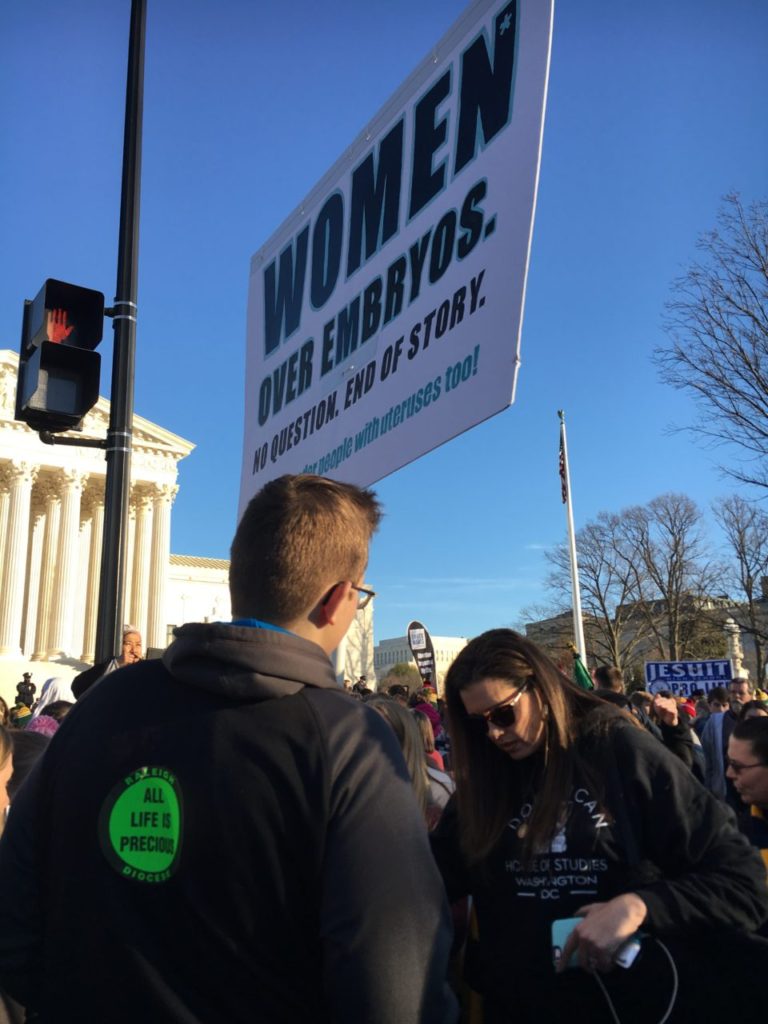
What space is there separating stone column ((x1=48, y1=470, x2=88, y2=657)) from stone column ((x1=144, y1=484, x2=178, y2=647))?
4.44m

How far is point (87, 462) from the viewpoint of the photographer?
160 feet

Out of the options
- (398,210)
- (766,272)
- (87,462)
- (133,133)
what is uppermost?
(87,462)

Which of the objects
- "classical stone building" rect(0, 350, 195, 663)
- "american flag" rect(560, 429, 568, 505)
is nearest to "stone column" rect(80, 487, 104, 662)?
"classical stone building" rect(0, 350, 195, 663)

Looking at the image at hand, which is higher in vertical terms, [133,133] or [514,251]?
[133,133]

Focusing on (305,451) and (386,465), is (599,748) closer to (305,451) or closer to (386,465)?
(386,465)

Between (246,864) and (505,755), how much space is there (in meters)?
1.20

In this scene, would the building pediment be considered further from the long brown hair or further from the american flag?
the long brown hair

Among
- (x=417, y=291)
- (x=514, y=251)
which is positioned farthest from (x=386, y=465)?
(x=514, y=251)

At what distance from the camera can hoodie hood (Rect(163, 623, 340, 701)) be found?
1.42 m

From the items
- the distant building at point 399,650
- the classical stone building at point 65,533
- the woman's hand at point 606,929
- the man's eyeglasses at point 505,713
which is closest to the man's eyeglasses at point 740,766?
the man's eyeglasses at point 505,713

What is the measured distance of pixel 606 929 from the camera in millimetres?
1834

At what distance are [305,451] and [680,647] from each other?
47220mm

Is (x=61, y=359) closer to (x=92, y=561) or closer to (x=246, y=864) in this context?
(x=246, y=864)

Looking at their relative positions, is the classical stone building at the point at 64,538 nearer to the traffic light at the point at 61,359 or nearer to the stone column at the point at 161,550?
the stone column at the point at 161,550
